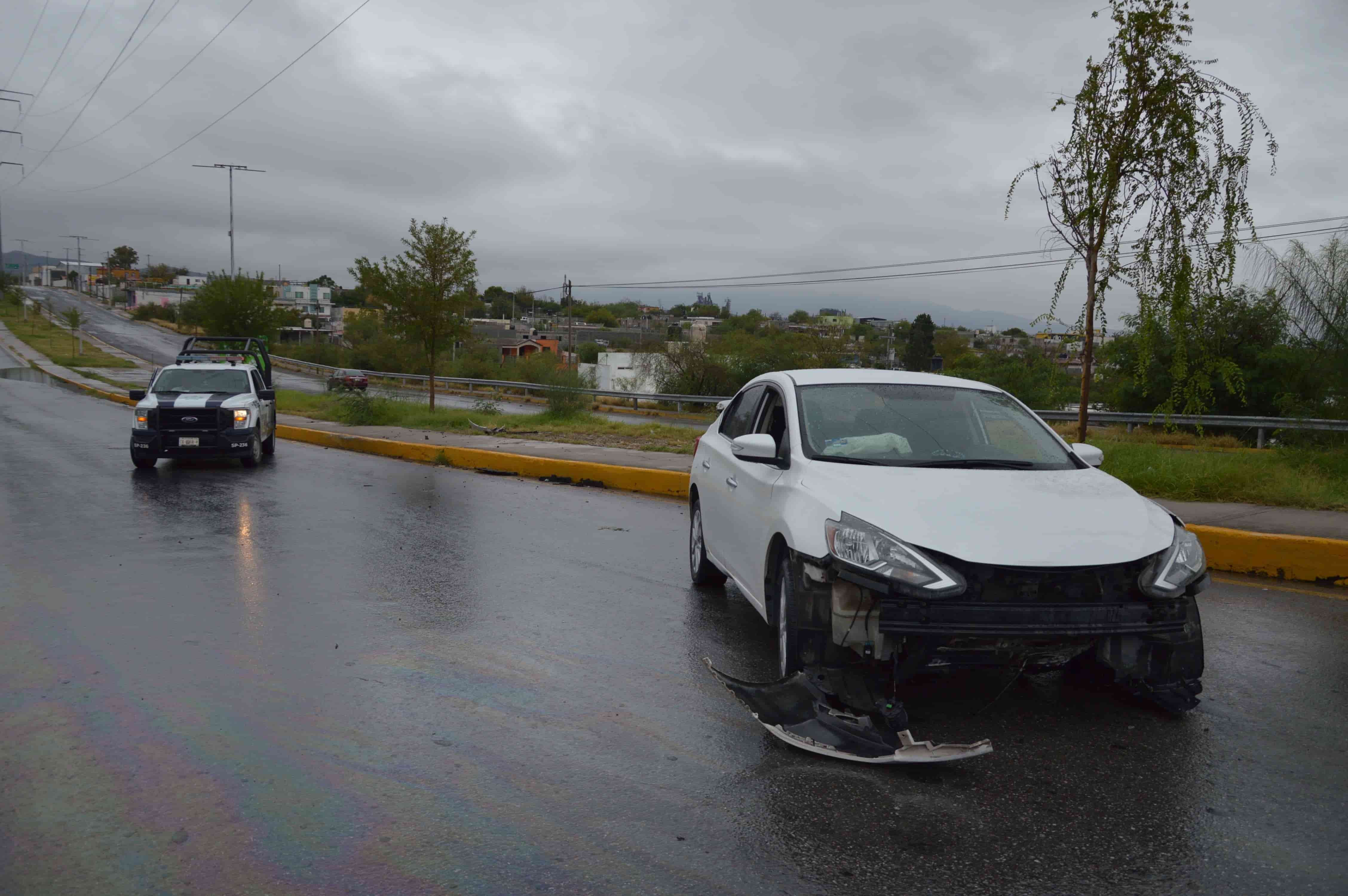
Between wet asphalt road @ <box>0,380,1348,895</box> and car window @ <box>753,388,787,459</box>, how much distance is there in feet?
3.86

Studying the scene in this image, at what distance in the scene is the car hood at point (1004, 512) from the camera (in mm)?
4066

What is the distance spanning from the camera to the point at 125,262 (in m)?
196

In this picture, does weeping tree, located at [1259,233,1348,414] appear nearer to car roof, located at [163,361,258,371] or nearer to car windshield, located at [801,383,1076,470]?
car windshield, located at [801,383,1076,470]

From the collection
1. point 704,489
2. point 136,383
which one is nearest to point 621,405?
point 136,383

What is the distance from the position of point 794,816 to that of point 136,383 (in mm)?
43144

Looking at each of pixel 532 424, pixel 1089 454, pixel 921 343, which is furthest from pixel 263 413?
pixel 921 343

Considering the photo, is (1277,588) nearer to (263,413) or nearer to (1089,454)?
(1089,454)

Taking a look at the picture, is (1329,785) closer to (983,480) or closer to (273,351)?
(983,480)

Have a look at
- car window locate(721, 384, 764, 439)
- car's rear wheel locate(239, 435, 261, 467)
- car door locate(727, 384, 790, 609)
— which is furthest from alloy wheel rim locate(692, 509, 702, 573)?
car's rear wheel locate(239, 435, 261, 467)

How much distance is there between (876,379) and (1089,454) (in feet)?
4.22

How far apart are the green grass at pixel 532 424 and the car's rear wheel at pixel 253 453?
5.26 meters

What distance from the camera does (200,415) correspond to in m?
14.4

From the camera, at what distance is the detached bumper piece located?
12.8ft

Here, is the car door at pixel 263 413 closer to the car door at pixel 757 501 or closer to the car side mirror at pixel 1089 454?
the car door at pixel 757 501
